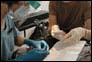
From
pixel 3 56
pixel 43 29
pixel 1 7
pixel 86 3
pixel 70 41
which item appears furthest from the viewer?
pixel 43 29

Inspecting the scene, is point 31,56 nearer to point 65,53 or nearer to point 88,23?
point 65,53

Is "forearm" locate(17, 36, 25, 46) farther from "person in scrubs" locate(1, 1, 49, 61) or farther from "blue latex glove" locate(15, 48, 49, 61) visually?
"blue latex glove" locate(15, 48, 49, 61)

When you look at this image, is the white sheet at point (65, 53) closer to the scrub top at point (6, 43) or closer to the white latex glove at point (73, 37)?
the white latex glove at point (73, 37)

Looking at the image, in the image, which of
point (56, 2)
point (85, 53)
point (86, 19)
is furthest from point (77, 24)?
point (85, 53)

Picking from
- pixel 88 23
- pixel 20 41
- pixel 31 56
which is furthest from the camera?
pixel 88 23

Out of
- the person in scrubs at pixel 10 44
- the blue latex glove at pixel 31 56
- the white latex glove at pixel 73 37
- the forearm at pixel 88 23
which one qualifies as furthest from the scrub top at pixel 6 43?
the forearm at pixel 88 23

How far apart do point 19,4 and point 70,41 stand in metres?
0.39

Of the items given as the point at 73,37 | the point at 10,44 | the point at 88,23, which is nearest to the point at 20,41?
the point at 10,44

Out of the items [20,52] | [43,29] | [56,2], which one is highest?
[56,2]

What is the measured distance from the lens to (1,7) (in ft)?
3.26

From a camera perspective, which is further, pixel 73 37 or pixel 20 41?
pixel 20 41

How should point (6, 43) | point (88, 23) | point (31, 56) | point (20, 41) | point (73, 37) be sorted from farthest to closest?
point (88, 23) → point (20, 41) → point (73, 37) → point (6, 43) → point (31, 56)

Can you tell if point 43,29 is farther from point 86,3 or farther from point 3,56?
point 3,56

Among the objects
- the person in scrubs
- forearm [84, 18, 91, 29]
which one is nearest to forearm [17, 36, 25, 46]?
the person in scrubs
